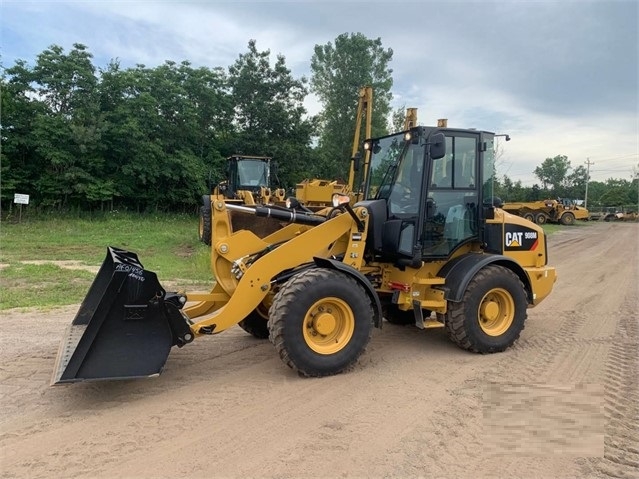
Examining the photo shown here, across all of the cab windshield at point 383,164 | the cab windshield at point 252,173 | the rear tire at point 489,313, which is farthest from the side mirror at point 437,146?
the cab windshield at point 252,173

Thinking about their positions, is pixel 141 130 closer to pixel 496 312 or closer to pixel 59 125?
pixel 59 125

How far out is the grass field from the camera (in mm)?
8863

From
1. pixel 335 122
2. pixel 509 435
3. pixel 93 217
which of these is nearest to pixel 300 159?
pixel 335 122

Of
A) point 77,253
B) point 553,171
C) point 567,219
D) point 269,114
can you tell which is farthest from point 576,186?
point 77,253

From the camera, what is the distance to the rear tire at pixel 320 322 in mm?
4566

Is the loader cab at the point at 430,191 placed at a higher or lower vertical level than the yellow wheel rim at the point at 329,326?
higher

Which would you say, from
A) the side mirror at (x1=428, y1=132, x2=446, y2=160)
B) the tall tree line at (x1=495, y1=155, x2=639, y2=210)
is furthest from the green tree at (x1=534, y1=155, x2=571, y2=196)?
the side mirror at (x1=428, y1=132, x2=446, y2=160)

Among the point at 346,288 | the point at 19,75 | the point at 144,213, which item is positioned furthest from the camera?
A: the point at 144,213

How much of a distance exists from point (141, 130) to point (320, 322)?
23.0m

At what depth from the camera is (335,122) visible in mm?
39062

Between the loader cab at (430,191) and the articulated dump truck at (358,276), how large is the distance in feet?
Answer: 0.04

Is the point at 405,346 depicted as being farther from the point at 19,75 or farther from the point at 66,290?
the point at 19,75

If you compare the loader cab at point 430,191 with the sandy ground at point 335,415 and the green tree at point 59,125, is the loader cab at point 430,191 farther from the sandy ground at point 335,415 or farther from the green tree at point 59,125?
the green tree at point 59,125

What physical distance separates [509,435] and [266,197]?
11875 millimetres
